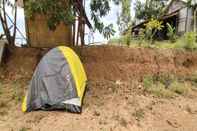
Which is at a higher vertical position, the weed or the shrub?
the shrub

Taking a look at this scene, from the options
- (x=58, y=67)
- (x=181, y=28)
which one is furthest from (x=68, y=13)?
(x=181, y=28)

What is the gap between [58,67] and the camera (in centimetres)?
574

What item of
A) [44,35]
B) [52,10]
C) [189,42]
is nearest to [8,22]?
[44,35]

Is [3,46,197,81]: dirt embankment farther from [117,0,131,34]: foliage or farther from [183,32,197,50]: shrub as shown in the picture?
[117,0,131,34]: foliage

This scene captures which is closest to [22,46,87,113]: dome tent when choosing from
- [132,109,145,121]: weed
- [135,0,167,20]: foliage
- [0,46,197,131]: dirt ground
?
[0,46,197,131]: dirt ground

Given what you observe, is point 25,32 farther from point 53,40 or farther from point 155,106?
point 155,106

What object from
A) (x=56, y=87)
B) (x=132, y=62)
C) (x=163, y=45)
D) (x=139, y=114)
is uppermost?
(x=163, y=45)

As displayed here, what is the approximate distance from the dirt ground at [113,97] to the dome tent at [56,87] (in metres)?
0.16

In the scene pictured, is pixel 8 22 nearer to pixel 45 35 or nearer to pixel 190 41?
pixel 45 35

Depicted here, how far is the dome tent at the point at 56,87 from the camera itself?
5371 millimetres

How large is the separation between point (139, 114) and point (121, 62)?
2181 millimetres

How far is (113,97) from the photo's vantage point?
6.08 m

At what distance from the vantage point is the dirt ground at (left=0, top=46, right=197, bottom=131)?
5195 millimetres

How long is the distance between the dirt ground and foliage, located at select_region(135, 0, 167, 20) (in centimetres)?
357
